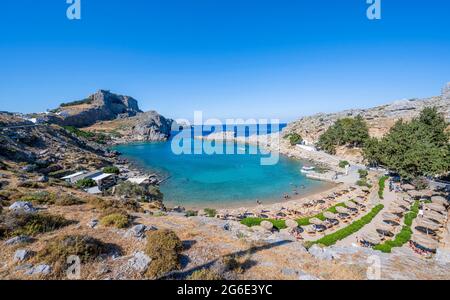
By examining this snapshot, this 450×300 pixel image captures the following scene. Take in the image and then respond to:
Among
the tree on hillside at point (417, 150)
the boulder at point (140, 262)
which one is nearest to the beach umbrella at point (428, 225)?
the tree on hillside at point (417, 150)

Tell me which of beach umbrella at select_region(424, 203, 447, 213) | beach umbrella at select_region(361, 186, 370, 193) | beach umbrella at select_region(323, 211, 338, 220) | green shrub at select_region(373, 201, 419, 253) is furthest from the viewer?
beach umbrella at select_region(361, 186, 370, 193)

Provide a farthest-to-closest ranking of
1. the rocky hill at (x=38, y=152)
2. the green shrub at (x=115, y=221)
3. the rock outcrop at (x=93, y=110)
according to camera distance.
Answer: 1. the rock outcrop at (x=93, y=110)
2. the rocky hill at (x=38, y=152)
3. the green shrub at (x=115, y=221)

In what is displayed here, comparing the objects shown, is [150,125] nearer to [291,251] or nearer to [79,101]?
[79,101]

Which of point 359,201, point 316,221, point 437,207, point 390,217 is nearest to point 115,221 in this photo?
point 316,221

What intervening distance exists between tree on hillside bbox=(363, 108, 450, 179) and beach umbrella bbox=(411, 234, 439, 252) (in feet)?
56.2

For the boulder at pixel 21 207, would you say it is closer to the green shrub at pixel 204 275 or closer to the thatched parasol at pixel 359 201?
the green shrub at pixel 204 275

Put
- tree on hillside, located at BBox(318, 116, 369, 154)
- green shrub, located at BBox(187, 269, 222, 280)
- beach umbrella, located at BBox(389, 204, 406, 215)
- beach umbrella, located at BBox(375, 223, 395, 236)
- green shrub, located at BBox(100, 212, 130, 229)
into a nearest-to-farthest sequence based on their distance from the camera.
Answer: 1. green shrub, located at BBox(187, 269, 222, 280)
2. green shrub, located at BBox(100, 212, 130, 229)
3. beach umbrella, located at BBox(375, 223, 395, 236)
4. beach umbrella, located at BBox(389, 204, 406, 215)
5. tree on hillside, located at BBox(318, 116, 369, 154)

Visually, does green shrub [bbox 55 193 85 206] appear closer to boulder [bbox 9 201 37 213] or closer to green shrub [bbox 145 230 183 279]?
boulder [bbox 9 201 37 213]

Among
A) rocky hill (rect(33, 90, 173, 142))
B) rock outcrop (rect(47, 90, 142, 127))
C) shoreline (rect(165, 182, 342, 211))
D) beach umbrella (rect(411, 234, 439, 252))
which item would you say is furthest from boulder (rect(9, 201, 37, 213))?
rock outcrop (rect(47, 90, 142, 127))

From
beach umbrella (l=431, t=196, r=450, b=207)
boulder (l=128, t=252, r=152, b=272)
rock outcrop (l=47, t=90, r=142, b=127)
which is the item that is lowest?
beach umbrella (l=431, t=196, r=450, b=207)

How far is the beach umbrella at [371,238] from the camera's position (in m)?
19.1

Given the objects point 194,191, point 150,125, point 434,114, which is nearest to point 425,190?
point 434,114

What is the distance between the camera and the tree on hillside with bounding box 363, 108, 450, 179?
30688 millimetres

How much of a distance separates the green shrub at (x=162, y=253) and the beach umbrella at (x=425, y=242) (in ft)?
68.6
